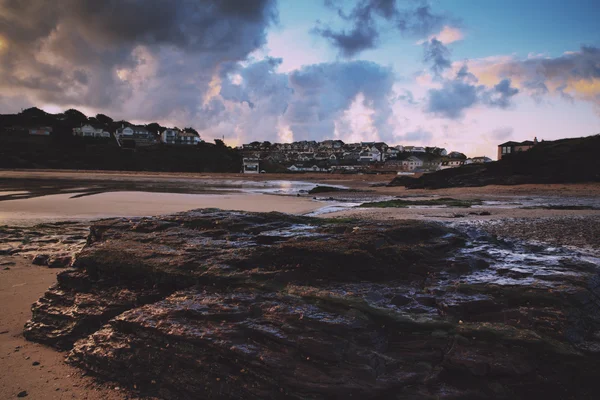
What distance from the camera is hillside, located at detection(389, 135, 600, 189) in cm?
3531

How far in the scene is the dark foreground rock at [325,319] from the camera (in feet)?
9.70

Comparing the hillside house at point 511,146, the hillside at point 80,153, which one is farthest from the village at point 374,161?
the hillside at point 80,153

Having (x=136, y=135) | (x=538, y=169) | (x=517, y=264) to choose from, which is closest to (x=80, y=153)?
(x=136, y=135)

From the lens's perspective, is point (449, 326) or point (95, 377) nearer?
point (449, 326)

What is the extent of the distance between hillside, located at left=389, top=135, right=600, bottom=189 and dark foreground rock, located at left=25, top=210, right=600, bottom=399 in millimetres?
36635

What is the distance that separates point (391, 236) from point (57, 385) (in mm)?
4296

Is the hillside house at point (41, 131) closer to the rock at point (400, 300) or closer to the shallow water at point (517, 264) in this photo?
the shallow water at point (517, 264)

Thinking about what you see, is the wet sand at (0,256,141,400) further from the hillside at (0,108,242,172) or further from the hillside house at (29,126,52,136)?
the hillside house at (29,126,52,136)

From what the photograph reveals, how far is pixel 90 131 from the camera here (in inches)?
4663

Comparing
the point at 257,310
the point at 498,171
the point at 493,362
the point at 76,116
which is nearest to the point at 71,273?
the point at 257,310

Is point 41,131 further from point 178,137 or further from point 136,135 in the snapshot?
point 178,137

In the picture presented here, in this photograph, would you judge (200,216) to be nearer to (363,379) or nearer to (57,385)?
(57,385)

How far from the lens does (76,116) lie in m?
128

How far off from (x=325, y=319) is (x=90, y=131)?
449 feet
